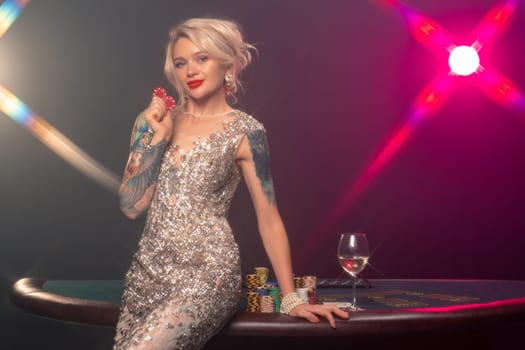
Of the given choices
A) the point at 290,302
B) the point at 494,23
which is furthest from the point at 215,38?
the point at 494,23

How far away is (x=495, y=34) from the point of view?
222 inches

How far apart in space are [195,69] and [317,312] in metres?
0.80

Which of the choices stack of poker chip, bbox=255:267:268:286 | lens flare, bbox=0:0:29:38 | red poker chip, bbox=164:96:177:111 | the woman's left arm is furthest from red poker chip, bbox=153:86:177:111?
lens flare, bbox=0:0:29:38

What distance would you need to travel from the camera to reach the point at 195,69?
6.86 feet

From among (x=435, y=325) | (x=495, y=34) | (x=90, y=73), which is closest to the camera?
(x=435, y=325)

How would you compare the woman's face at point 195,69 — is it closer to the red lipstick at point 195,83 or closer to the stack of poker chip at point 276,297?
the red lipstick at point 195,83

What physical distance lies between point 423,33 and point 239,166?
3894 mm

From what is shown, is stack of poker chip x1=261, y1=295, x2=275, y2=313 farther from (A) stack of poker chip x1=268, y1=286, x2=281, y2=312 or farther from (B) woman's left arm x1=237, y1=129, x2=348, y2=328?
(B) woman's left arm x1=237, y1=129, x2=348, y2=328

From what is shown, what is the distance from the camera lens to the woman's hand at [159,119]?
1981 mm

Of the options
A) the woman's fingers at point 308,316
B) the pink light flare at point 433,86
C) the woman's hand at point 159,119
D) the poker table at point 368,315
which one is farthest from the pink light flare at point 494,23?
the woman's fingers at point 308,316

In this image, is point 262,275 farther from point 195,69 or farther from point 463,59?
point 463,59

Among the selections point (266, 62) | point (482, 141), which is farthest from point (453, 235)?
point (266, 62)

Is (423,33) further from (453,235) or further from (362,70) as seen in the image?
(453,235)

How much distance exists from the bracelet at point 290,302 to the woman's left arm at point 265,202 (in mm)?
48
